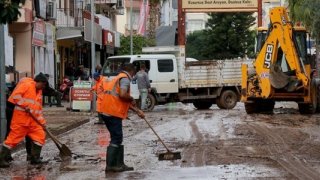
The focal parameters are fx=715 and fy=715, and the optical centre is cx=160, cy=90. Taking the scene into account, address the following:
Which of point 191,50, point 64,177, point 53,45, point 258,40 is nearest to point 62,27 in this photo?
point 53,45

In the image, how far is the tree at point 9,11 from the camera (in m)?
8.60

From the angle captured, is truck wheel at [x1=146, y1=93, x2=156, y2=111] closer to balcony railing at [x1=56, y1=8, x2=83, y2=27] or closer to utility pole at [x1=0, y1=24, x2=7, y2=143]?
balcony railing at [x1=56, y1=8, x2=83, y2=27]

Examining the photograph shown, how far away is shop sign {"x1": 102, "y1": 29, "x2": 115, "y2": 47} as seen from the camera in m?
44.0

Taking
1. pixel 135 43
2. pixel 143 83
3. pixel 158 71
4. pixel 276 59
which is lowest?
pixel 143 83

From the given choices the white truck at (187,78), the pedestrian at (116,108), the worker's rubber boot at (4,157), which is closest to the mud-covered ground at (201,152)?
the worker's rubber boot at (4,157)

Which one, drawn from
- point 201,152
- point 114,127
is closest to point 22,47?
point 201,152

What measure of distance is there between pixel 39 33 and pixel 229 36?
31.7 meters

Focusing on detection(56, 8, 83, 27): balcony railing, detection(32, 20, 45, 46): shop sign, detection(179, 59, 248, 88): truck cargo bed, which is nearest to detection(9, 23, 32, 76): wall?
detection(32, 20, 45, 46): shop sign

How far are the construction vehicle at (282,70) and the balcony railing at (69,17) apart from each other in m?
14.0

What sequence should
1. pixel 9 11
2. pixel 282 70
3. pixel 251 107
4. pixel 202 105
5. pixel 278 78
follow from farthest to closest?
pixel 202 105 < pixel 251 107 < pixel 282 70 < pixel 278 78 < pixel 9 11

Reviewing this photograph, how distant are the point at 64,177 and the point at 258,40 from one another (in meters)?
16.7

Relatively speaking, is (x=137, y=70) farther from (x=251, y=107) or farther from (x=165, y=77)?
(x=251, y=107)

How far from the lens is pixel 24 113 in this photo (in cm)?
1190

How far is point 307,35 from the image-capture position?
86.2 feet
